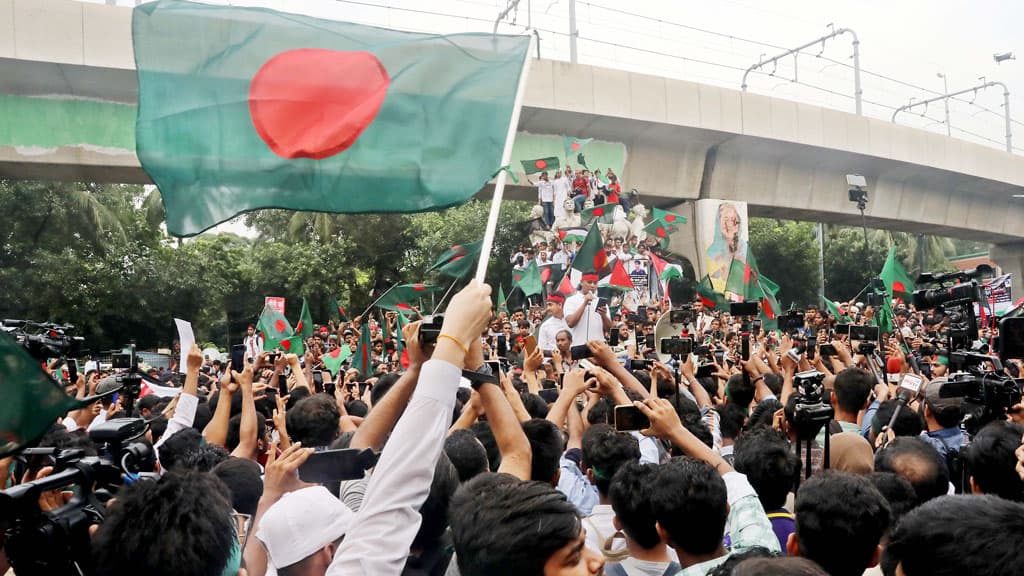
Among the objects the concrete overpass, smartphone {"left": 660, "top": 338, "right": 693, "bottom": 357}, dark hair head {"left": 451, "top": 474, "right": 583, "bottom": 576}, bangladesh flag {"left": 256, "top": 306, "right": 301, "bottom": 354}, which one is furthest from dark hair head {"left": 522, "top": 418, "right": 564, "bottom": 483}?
the concrete overpass

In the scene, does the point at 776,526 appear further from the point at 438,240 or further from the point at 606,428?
the point at 438,240

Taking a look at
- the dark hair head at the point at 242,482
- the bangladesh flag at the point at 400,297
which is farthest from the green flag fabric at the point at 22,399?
the bangladesh flag at the point at 400,297

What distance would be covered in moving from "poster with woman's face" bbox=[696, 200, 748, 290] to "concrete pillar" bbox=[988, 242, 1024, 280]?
17.2 meters

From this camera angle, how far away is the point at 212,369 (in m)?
14.3

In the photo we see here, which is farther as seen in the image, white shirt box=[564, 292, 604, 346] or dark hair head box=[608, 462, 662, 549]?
white shirt box=[564, 292, 604, 346]

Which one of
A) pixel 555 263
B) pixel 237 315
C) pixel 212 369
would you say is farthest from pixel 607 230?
pixel 237 315

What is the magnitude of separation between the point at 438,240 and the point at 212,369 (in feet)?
56.4

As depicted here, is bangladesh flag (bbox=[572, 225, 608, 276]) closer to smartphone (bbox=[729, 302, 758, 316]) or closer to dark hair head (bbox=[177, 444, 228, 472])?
smartphone (bbox=[729, 302, 758, 316])

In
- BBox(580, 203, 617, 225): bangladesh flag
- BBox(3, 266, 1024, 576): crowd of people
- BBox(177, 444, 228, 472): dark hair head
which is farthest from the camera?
BBox(580, 203, 617, 225): bangladesh flag

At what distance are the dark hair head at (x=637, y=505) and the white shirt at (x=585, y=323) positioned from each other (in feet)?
22.4

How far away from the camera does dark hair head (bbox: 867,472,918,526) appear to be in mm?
3184

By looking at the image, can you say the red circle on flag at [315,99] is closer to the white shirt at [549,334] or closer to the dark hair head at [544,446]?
the dark hair head at [544,446]

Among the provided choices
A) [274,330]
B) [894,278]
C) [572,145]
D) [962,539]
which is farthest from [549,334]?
[572,145]

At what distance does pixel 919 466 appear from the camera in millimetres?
3541
